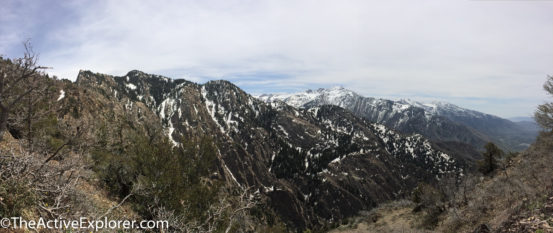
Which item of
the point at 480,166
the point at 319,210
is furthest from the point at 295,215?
the point at 480,166

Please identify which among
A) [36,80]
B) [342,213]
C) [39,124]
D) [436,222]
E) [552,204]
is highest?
[36,80]

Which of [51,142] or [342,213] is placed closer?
[51,142]

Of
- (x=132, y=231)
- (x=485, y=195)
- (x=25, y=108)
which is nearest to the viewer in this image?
(x=132, y=231)

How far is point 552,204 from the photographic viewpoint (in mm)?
12859

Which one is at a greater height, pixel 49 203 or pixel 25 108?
pixel 25 108

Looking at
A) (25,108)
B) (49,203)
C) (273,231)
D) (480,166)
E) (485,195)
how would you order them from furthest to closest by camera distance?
(480,166)
(273,231)
(25,108)
(485,195)
(49,203)

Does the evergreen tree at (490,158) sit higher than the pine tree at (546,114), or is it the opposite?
the pine tree at (546,114)

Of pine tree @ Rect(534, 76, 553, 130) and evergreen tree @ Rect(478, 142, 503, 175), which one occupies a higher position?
pine tree @ Rect(534, 76, 553, 130)

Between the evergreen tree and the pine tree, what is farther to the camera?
the evergreen tree

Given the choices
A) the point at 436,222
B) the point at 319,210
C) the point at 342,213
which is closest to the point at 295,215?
the point at 319,210

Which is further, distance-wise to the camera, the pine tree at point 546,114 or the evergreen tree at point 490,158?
the evergreen tree at point 490,158

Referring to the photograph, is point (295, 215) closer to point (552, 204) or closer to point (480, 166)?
point (480, 166)

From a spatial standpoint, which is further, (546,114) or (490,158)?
(490,158)

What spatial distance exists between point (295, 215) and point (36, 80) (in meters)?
185
